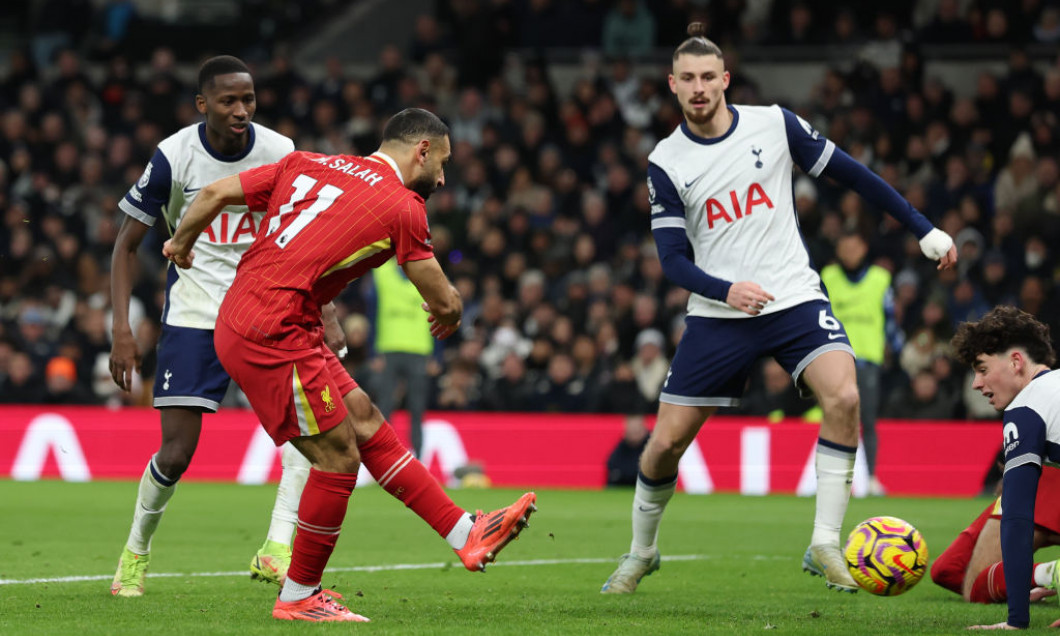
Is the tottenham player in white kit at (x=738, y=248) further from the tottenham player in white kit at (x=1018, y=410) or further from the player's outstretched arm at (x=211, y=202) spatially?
the player's outstretched arm at (x=211, y=202)

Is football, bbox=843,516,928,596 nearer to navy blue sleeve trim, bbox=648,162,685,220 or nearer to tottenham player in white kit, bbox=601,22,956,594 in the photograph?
tottenham player in white kit, bbox=601,22,956,594

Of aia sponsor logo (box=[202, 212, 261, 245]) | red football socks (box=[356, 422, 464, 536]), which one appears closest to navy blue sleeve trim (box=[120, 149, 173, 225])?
aia sponsor logo (box=[202, 212, 261, 245])

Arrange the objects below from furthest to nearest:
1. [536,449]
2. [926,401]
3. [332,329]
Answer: [536,449], [926,401], [332,329]

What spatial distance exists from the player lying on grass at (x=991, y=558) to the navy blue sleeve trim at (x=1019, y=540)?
28.8 inches

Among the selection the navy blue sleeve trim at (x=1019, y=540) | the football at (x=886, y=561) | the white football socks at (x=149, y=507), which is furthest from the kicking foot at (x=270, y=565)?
the navy blue sleeve trim at (x=1019, y=540)

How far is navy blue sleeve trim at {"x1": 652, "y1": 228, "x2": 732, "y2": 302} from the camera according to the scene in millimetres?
7012

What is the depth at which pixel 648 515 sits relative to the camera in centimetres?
765

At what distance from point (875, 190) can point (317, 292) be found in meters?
2.77

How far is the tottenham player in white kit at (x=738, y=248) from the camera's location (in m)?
7.21

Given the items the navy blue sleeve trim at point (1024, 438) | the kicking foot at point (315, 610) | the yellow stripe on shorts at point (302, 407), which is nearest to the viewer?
the navy blue sleeve trim at point (1024, 438)

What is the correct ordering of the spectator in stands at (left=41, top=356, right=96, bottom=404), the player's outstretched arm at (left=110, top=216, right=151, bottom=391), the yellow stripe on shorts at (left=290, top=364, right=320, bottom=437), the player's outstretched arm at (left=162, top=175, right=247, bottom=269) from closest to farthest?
the yellow stripe on shorts at (left=290, top=364, right=320, bottom=437) < the player's outstretched arm at (left=162, top=175, right=247, bottom=269) < the player's outstretched arm at (left=110, top=216, right=151, bottom=391) < the spectator in stands at (left=41, top=356, right=96, bottom=404)

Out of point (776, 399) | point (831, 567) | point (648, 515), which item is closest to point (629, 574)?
point (648, 515)

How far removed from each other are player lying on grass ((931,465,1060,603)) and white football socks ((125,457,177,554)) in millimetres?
3778

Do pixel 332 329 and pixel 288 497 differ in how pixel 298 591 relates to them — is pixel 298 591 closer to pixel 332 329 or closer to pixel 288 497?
pixel 332 329
